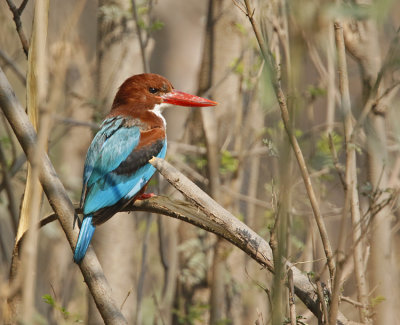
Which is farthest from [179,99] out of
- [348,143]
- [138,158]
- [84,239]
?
[348,143]

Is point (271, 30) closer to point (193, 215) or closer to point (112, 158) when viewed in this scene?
point (112, 158)

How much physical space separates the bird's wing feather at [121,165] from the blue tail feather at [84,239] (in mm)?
161

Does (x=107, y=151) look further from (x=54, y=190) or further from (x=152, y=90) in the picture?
(x=54, y=190)

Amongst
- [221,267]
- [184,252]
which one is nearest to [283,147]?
[221,267]

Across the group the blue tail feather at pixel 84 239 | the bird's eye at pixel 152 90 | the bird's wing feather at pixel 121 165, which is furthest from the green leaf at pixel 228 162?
the blue tail feather at pixel 84 239

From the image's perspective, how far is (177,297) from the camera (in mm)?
4277

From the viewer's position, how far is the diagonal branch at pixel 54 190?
177 cm

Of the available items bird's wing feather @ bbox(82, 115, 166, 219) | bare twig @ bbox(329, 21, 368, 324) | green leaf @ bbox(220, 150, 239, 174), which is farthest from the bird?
bare twig @ bbox(329, 21, 368, 324)

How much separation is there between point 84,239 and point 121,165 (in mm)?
850

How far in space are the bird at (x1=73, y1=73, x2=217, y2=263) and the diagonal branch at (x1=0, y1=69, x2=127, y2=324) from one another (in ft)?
2.17

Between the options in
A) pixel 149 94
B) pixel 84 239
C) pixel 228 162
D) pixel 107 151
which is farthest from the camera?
pixel 228 162

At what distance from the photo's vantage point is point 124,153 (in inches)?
117

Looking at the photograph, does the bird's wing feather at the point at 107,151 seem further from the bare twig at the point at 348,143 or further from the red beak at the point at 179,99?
the bare twig at the point at 348,143

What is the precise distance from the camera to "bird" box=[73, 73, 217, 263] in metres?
2.76
